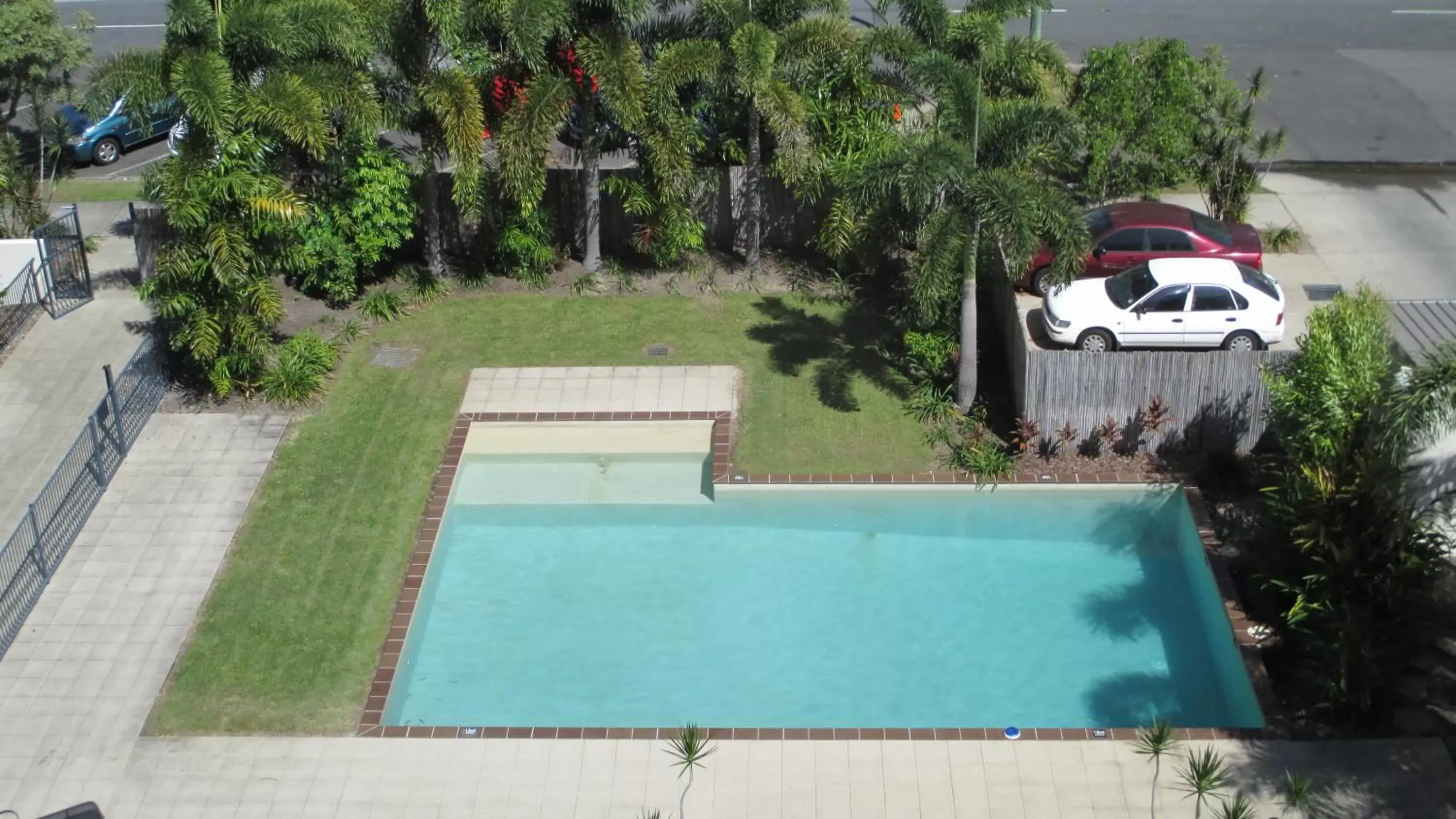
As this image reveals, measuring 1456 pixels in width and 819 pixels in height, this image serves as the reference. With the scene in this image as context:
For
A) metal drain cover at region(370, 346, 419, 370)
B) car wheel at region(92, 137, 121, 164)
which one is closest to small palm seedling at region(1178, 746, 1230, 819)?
metal drain cover at region(370, 346, 419, 370)

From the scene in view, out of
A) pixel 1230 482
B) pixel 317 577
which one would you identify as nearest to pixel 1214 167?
pixel 1230 482

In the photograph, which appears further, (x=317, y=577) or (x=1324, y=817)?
(x=317, y=577)

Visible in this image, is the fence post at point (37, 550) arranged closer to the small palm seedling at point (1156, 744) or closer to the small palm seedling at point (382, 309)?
the small palm seedling at point (382, 309)

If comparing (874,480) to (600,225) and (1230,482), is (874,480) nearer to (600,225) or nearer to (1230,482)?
(1230,482)

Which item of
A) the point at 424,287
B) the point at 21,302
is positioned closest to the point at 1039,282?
the point at 424,287

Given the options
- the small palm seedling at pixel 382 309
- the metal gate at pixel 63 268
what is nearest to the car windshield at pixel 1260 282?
the small palm seedling at pixel 382 309

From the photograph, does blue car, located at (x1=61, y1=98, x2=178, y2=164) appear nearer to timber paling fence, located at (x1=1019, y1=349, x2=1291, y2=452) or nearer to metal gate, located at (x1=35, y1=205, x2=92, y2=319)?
metal gate, located at (x1=35, y1=205, x2=92, y2=319)
